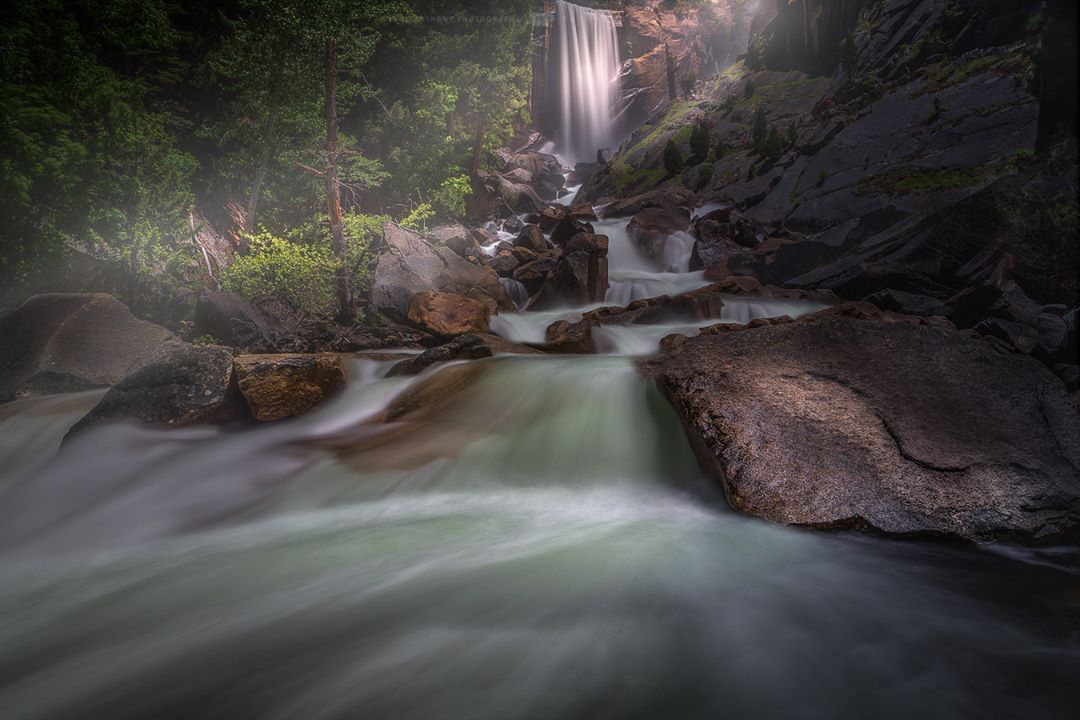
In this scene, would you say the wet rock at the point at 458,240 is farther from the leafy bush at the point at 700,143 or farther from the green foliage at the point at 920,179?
the leafy bush at the point at 700,143

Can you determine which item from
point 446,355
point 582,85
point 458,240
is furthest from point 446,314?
point 582,85

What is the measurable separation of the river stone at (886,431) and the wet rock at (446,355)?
434 centimetres

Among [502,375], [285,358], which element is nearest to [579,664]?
[502,375]

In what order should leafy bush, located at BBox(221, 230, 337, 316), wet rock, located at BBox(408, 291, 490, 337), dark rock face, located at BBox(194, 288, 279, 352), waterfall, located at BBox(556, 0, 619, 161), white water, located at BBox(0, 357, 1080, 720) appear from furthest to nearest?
waterfall, located at BBox(556, 0, 619, 161)
leafy bush, located at BBox(221, 230, 337, 316)
wet rock, located at BBox(408, 291, 490, 337)
dark rock face, located at BBox(194, 288, 279, 352)
white water, located at BBox(0, 357, 1080, 720)

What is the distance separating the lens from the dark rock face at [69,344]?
8227mm

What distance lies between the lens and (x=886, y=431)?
3.63 m

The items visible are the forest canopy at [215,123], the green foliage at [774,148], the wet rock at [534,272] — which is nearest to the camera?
the forest canopy at [215,123]

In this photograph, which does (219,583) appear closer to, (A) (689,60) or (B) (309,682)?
(B) (309,682)

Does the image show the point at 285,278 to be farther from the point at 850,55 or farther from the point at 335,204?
the point at 850,55

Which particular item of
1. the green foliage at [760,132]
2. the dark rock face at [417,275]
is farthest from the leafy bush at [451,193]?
the green foliage at [760,132]

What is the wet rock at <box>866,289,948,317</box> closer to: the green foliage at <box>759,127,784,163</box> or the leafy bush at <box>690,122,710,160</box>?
the green foliage at <box>759,127,784,163</box>

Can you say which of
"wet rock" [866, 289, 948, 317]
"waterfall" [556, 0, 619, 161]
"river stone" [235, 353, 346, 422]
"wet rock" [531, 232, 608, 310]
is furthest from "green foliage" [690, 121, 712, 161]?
"river stone" [235, 353, 346, 422]

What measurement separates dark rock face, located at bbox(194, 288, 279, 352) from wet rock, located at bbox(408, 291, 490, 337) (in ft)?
10.8

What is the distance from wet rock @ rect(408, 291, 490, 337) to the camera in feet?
37.7
